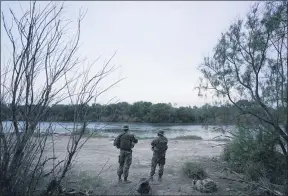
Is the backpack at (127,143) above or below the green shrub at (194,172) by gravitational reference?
above

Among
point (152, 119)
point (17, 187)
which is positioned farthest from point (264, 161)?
point (152, 119)

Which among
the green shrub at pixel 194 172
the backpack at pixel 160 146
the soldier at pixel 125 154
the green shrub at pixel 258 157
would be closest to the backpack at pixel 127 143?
the soldier at pixel 125 154

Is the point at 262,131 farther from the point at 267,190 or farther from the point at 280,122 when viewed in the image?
the point at 267,190

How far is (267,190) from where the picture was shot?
8.04m

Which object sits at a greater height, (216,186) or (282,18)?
(282,18)

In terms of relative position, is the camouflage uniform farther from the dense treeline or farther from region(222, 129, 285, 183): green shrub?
region(222, 129, 285, 183): green shrub

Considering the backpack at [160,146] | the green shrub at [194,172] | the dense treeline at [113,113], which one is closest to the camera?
the dense treeline at [113,113]

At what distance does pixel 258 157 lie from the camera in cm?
1015

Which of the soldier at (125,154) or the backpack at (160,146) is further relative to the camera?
the backpack at (160,146)

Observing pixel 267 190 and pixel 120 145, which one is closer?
pixel 267 190

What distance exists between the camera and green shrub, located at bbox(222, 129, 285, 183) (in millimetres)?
9586

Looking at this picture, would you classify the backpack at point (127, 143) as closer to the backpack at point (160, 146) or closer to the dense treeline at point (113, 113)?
the dense treeline at point (113, 113)

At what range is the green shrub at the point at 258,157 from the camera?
9.59 meters

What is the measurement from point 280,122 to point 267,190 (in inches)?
133
